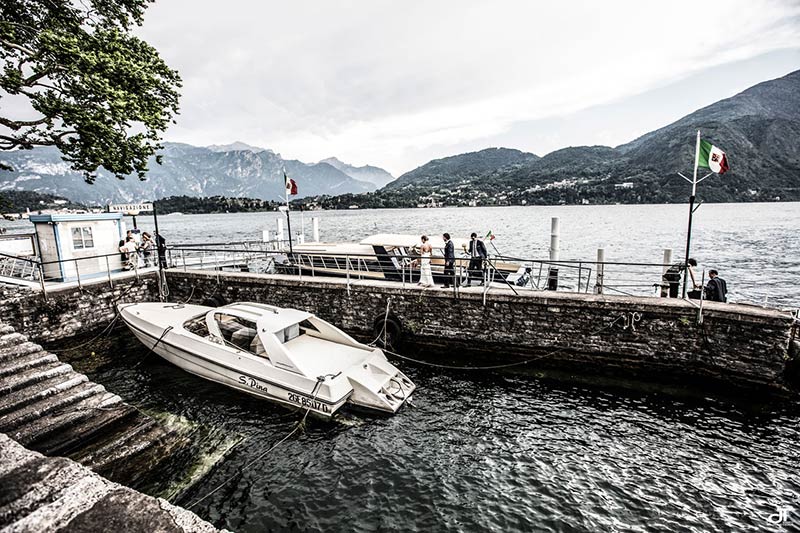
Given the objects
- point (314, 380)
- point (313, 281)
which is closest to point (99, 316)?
point (313, 281)

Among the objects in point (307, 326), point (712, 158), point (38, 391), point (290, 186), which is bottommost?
point (307, 326)

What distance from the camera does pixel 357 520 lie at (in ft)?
20.1

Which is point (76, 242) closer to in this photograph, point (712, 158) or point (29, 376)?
point (29, 376)

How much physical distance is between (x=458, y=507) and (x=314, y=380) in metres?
4.04

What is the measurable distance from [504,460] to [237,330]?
7604 mm

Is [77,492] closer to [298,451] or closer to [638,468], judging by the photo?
[298,451]

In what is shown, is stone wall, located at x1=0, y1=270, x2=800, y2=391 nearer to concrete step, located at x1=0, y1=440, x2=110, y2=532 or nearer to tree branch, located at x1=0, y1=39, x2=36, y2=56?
tree branch, located at x1=0, y1=39, x2=36, y2=56

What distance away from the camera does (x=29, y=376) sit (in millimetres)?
6719

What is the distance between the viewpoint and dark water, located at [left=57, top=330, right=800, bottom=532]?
617 cm

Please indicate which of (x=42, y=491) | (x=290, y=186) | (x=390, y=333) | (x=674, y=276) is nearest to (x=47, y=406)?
(x=42, y=491)

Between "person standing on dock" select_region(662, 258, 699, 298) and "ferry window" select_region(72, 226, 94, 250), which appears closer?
"person standing on dock" select_region(662, 258, 699, 298)

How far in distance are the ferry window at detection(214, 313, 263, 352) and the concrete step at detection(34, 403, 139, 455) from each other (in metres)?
3.43

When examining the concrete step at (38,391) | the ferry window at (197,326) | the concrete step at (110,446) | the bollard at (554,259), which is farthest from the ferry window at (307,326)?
the bollard at (554,259)

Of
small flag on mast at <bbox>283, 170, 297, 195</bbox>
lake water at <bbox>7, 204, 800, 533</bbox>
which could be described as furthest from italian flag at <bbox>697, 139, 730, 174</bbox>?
small flag on mast at <bbox>283, 170, 297, 195</bbox>
